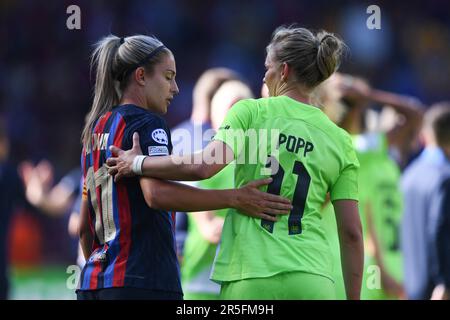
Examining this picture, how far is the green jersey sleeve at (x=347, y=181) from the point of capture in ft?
14.0

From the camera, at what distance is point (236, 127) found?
4.04 meters

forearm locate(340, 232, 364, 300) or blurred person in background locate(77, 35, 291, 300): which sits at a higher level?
blurred person in background locate(77, 35, 291, 300)

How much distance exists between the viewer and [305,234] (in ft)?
13.4

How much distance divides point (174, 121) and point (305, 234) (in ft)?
39.6

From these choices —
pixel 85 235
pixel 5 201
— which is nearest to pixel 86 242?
pixel 85 235

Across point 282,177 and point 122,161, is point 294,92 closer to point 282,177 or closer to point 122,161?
point 282,177

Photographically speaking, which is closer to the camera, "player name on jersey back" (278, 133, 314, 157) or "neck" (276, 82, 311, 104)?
"player name on jersey back" (278, 133, 314, 157)

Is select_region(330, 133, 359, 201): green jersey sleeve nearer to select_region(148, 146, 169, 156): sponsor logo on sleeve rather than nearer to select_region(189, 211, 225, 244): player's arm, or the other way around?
select_region(148, 146, 169, 156): sponsor logo on sleeve

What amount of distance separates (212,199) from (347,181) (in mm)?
676

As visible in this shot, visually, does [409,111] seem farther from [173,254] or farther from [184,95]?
Result: [184,95]

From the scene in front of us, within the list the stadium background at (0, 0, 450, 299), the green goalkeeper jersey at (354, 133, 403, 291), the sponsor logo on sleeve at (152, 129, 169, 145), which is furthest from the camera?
the stadium background at (0, 0, 450, 299)

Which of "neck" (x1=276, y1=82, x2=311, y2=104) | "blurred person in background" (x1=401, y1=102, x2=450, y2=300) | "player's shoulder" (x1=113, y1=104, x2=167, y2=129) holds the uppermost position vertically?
"neck" (x1=276, y1=82, x2=311, y2=104)

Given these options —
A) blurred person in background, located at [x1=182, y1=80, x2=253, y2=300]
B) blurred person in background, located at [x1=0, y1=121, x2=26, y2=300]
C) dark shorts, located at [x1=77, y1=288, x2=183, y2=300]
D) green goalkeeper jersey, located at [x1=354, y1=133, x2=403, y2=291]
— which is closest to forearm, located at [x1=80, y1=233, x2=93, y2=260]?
dark shorts, located at [x1=77, y1=288, x2=183, y2=300]

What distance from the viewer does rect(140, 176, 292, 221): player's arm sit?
4004 mm
